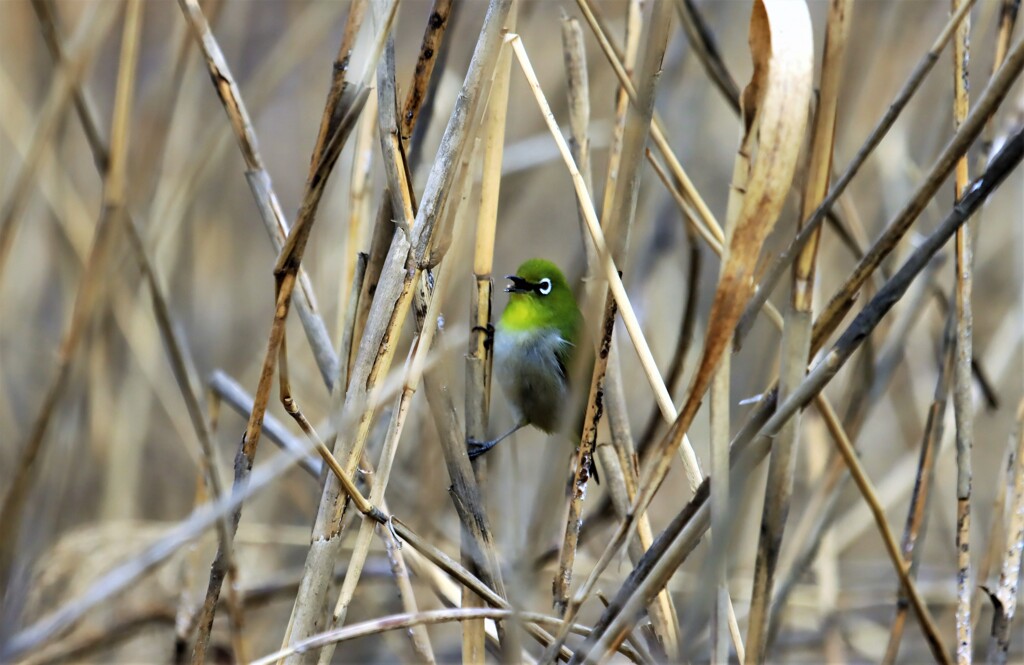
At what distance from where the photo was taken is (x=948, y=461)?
268 centimetres

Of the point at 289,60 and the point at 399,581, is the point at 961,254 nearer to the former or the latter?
the point at 399,581

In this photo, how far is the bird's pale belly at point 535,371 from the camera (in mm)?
2385

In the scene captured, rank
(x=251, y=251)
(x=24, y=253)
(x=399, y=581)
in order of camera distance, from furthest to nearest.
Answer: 1. (x=251, y=251)
2. (x=24, y=253)
3. (x=399, y=581)

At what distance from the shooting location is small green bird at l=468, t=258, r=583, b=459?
2387 millimetres

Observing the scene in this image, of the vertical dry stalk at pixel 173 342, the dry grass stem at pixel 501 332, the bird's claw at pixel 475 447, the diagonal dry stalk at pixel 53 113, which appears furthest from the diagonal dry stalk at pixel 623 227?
the diagonal dry stalk at pixel 53 113

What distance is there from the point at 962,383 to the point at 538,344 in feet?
4.29

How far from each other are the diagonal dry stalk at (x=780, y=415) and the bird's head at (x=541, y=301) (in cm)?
149

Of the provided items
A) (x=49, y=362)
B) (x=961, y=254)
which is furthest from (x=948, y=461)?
(x=49, y=362)

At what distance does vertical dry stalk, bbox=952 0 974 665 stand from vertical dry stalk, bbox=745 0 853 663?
1.39 feet

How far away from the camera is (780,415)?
0.82 metres

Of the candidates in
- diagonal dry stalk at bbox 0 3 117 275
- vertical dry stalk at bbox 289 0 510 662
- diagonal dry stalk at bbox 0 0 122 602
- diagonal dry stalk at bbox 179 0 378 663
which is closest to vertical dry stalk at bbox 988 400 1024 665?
vertical dry stalk at bbox 289 0 510 662

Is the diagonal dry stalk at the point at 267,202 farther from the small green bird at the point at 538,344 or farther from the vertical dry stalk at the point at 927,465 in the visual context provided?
the small green bird at the point at 538,344

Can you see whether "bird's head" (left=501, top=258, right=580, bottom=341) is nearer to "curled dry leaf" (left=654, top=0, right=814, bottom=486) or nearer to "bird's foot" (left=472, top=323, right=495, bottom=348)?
"bird's foot" (left=472, top=323, right=495, bottom=348)

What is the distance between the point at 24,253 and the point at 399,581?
205 cm
